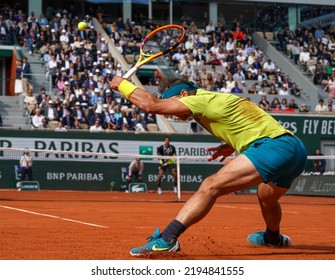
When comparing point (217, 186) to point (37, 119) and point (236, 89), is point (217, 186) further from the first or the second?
point (236, 89)

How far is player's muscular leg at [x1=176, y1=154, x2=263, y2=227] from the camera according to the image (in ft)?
27.5

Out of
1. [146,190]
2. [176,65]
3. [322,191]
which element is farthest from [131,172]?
[176,65]

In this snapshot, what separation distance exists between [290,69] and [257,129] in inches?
1277

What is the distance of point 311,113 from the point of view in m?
33.1

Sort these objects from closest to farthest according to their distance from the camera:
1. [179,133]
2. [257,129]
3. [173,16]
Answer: [257,129] → [179,133] → [173,16]

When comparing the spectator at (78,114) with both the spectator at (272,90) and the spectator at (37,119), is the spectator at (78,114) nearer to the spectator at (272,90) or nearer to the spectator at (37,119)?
the spectator at (37,119)

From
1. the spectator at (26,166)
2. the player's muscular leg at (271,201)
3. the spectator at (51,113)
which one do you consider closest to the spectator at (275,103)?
the spectator at (51,113)

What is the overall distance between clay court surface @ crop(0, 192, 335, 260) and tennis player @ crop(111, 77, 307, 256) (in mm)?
431

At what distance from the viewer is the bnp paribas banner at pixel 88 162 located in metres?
28.4

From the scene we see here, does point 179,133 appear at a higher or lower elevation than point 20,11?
lower

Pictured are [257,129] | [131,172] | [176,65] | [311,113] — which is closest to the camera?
[257,129]

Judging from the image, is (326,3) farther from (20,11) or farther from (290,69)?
(20,11)

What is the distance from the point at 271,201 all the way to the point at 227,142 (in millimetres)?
1047

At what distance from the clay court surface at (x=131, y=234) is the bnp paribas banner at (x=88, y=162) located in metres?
9.35
